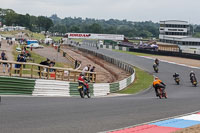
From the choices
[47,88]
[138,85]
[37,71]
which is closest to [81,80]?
[47,88]

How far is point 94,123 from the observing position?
32.2ft

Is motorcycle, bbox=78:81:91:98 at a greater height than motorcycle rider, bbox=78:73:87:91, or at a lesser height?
lesser

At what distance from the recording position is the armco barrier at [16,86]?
17047mm

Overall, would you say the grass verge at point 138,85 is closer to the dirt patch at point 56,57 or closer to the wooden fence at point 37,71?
the wooden fence at point 37,71

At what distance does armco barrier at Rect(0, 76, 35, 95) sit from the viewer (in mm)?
17047

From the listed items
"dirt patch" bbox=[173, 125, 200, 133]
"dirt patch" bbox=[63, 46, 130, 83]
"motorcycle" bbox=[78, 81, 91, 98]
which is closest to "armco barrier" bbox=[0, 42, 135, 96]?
"motorcycle" bbox=[78, 81, 91, 98]

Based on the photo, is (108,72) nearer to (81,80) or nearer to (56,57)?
(56,57)

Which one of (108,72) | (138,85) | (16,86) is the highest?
(16,86)

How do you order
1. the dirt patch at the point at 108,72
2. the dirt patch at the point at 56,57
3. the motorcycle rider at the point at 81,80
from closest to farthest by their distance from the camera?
1. the motorcycle rider at the point at 81,80
2. the dirt patch at the point at 108,72
3. the dirt patch at the point at 56,57

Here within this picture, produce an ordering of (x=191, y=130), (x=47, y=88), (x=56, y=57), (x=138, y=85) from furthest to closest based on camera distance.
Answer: (x=56, y=57), (x=138, y=85), (x=47, y=88), (x=191, y=130)

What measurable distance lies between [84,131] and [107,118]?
2234 mm

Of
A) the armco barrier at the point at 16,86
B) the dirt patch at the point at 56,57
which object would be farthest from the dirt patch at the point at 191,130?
the dirt patch at the point at 56,57

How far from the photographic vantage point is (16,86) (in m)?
17.8

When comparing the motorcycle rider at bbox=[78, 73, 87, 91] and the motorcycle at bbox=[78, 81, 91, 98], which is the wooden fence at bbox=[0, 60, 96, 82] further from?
Answer: the motorcycle at bbox=[78, 81, 91, 98]
